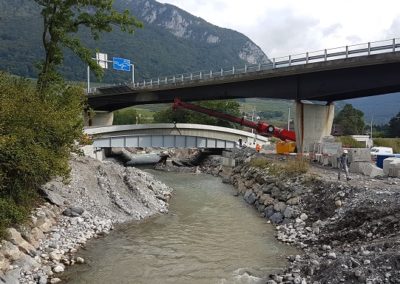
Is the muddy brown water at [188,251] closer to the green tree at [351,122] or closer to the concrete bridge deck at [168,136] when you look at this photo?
the concrete bridge deck at [168,136]

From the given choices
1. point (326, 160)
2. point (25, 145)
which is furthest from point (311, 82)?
point (25, 145)

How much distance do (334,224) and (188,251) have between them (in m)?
7.16

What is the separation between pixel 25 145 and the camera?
15.9 metres

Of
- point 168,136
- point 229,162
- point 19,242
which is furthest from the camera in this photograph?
point 168,136

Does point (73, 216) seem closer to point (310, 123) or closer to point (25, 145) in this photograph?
point (25, 145)

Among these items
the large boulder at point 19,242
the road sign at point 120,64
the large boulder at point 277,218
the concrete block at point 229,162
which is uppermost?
the road sign at point 120,64

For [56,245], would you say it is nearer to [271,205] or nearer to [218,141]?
[271,205]

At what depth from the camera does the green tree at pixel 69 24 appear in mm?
26266

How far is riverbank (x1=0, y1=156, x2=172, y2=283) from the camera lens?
48.1ft

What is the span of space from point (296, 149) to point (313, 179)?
22.4 m

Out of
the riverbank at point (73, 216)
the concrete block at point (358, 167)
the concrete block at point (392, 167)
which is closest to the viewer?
the riverbank at point (73, 216)

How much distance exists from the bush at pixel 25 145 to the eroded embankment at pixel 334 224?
10286mm

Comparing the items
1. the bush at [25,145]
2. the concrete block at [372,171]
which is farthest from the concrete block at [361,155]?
the bush at [25,145]

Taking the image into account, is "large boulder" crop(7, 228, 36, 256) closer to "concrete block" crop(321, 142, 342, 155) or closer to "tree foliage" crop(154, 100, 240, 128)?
"concrete block" crop(321, 142, 342, 155)
